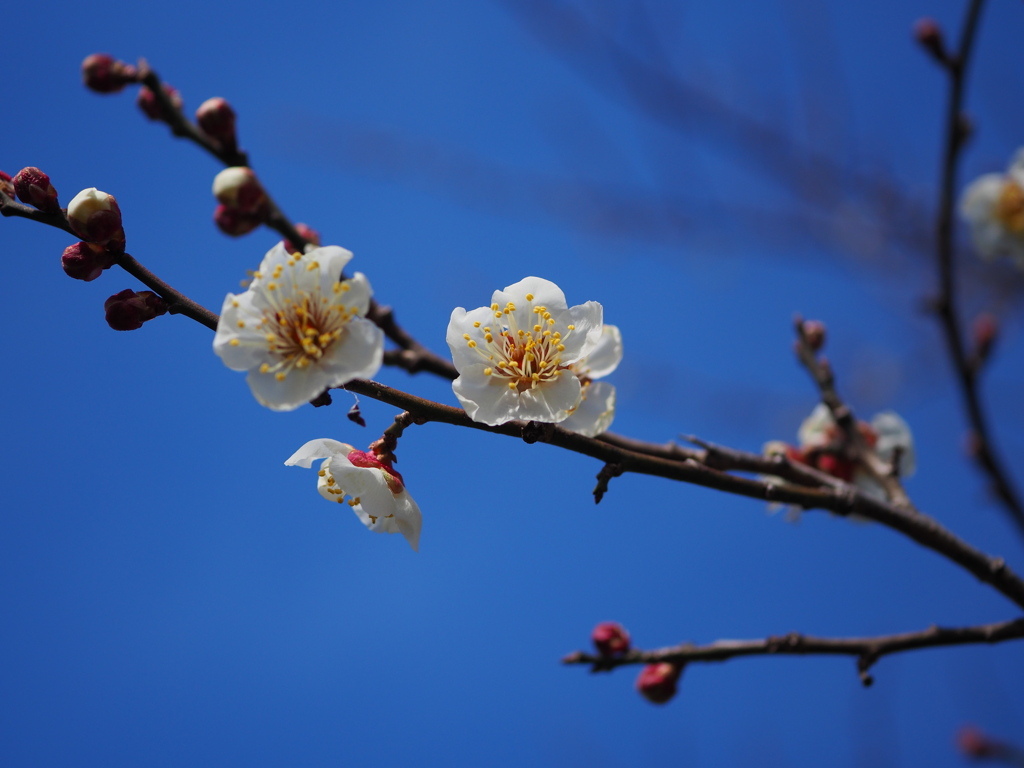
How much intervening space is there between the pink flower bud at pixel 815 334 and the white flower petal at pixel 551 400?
0.93 m

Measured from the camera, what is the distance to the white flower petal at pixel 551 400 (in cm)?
117

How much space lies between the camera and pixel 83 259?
1.09m

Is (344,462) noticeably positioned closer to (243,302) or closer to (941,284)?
(243,302)

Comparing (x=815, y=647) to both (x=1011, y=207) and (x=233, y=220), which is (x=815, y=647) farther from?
(x=1011, y=207)

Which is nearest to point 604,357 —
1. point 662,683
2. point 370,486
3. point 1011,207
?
point 370,486

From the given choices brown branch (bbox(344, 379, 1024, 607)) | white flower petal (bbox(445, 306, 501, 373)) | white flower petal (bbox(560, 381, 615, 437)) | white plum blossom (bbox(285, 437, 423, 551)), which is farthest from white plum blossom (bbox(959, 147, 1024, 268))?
white plum blossom (bbox(285, 437, 423, 551))

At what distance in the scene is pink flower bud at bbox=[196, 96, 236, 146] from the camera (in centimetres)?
145

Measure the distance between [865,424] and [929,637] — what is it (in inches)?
30.0

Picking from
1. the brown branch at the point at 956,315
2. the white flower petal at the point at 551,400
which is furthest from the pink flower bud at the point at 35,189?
the brown branch at the point at 956,315

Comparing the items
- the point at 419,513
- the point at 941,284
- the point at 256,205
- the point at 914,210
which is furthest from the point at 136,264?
the point at 914,210

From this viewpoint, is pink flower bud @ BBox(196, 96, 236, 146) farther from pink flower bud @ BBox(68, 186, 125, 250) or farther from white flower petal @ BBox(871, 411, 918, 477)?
white flower petal @ BBox(871, 411, 918, 477)

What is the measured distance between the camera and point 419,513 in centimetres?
131

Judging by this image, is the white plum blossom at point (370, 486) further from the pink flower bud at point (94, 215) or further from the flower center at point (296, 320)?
the pink flower bud at point (94, 215)

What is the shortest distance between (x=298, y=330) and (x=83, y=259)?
0.32 m
